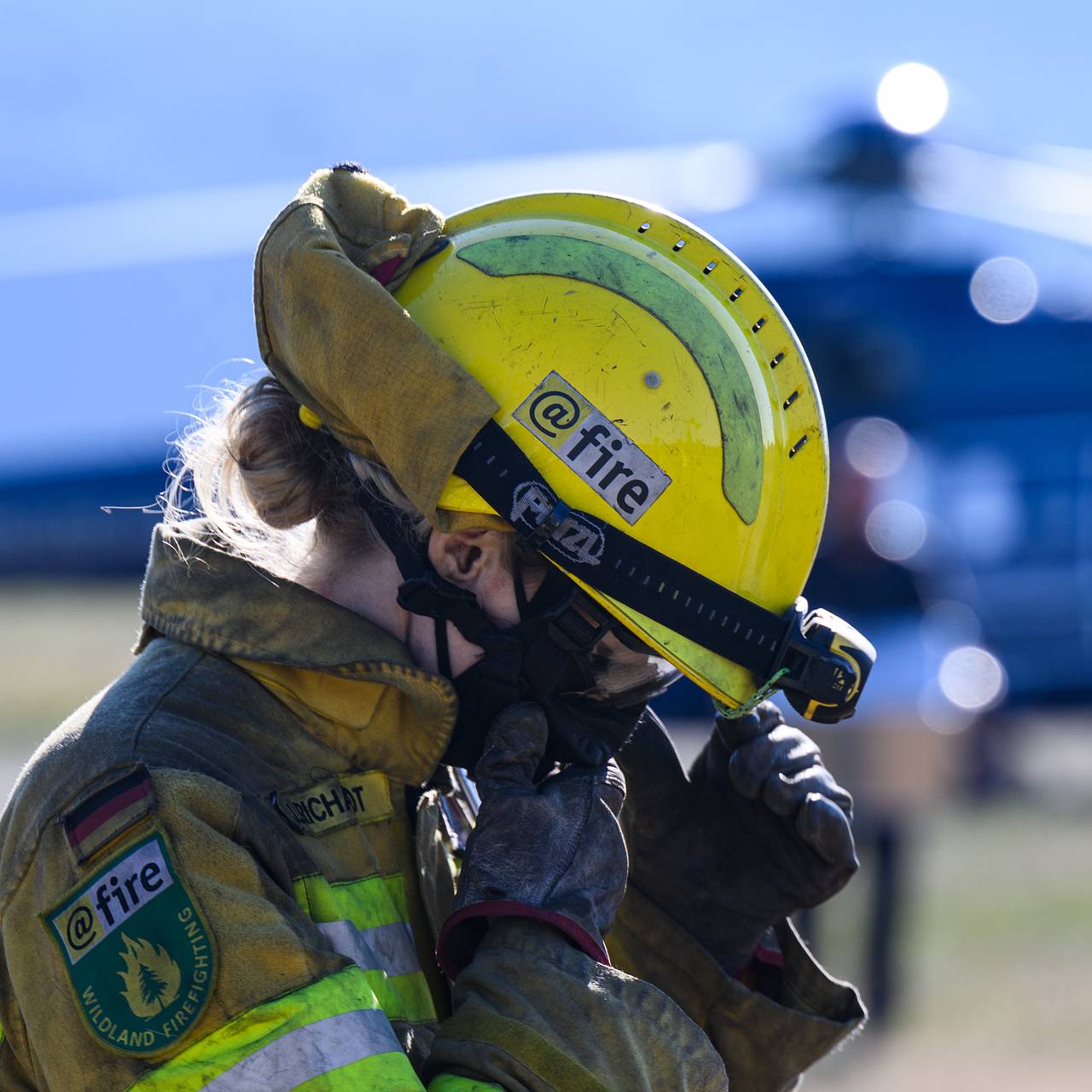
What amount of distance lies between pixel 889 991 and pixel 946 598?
5.00 metres

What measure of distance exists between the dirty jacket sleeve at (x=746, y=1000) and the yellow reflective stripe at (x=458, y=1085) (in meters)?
0.78

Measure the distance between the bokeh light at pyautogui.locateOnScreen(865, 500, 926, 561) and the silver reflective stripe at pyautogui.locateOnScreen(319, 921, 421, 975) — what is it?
6962 mm

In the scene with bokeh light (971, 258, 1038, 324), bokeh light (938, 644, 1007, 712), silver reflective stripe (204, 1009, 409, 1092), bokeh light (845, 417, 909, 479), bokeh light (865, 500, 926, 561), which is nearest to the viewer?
silver reflective stripe (204, 1009, 409, 1092)

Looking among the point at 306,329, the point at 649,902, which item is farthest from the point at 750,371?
the point at 649,902

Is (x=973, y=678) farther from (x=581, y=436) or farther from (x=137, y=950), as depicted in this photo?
(x=137, y=950)

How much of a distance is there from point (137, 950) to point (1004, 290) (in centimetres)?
1579

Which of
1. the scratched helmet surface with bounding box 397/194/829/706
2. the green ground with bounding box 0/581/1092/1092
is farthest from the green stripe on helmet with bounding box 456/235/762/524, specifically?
the green ground with bounding box 0/581/1092/1092

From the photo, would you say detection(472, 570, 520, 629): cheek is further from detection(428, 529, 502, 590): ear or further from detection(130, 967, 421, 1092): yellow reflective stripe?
detection(130, 967, 421, 1092): yellow reflective stripe

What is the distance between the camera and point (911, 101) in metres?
16.2

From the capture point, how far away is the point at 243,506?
2027 millimetres

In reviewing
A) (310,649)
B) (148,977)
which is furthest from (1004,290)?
(148,977)

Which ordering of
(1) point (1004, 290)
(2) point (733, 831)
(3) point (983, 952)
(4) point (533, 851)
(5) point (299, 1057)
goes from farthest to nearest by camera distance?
(1) point (1004, 290)
(3) point (983, 952)
(2) point (733, 831)
(4) point (533, 851)
(5) point (299, 1057)

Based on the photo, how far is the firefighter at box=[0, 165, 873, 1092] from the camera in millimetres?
1498

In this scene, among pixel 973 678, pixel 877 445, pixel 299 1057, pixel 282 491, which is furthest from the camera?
pixel 877 445
